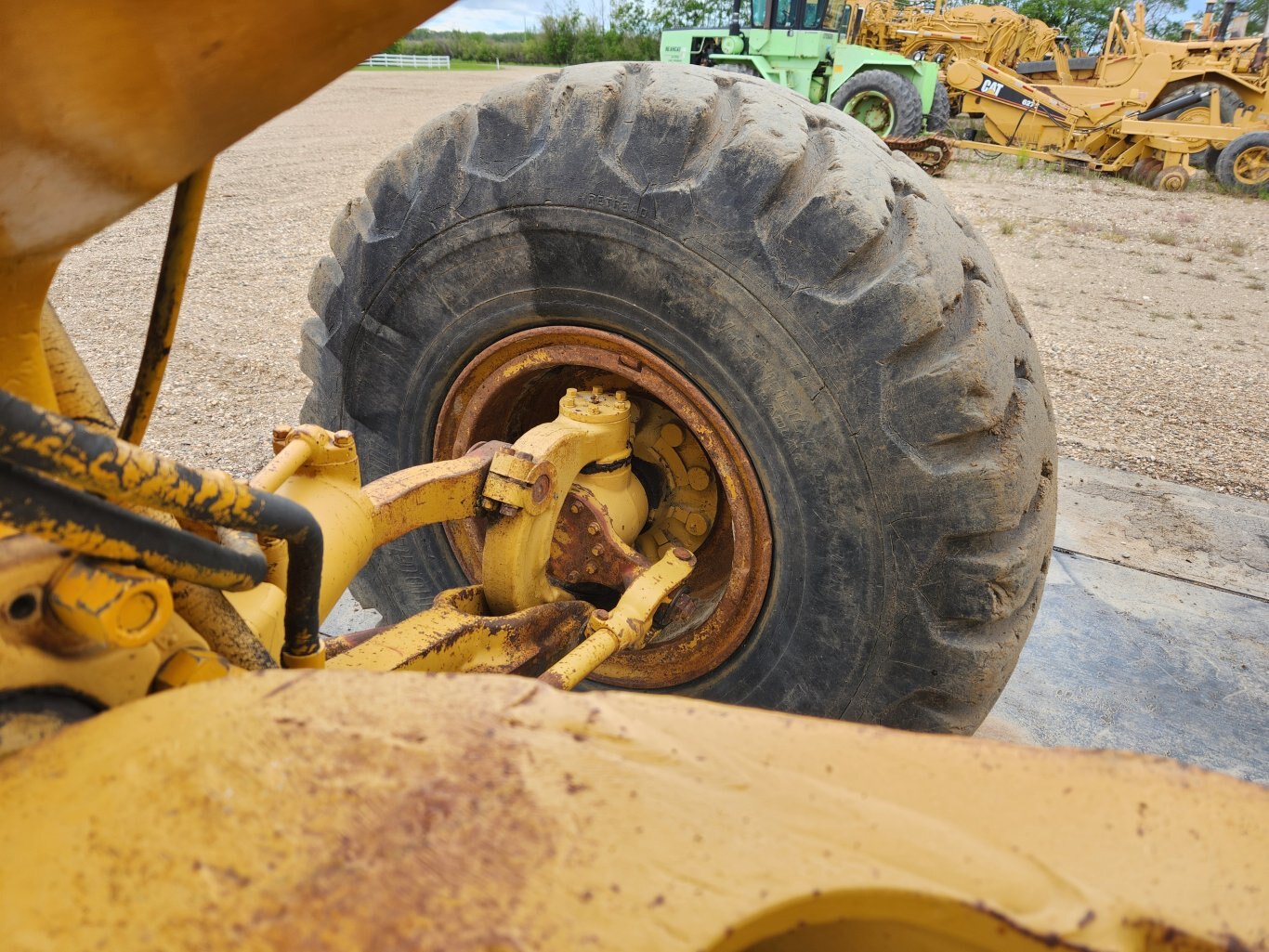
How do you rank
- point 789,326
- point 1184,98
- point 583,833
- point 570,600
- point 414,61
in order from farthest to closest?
1. point 414,61
2. point 1184,98
3. point 570,600
4. point 789,326
5. point 583,833

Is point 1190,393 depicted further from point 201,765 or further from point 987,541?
point 201,765

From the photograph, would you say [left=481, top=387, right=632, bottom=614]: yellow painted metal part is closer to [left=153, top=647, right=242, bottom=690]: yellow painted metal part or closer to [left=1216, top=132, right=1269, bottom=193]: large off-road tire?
[left=153, top=647, right=242, bottom=690]: yellow painted metal part

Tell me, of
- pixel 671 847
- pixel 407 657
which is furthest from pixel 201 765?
pixel 407 657

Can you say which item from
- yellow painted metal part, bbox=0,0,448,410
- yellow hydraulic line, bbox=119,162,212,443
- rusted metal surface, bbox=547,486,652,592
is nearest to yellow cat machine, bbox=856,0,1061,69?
rusted metal surface, bbox=547,486,652,592

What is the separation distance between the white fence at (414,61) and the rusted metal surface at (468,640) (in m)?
45.1

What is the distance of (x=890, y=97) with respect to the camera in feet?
46.6

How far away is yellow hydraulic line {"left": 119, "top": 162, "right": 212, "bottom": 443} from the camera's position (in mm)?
949

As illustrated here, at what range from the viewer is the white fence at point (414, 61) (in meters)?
41.9

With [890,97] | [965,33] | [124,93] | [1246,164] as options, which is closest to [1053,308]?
[124,93]

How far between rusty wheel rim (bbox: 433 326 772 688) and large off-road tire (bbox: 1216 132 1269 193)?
45.4 feet

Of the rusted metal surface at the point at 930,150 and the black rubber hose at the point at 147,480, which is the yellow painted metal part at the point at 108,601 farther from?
the rusted metal surface at the point at 930,150

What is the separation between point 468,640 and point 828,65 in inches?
588

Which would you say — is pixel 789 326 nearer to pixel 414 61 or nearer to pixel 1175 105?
pixel 1175 105

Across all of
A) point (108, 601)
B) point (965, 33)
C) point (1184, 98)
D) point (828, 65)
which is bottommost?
point (108, 601)
